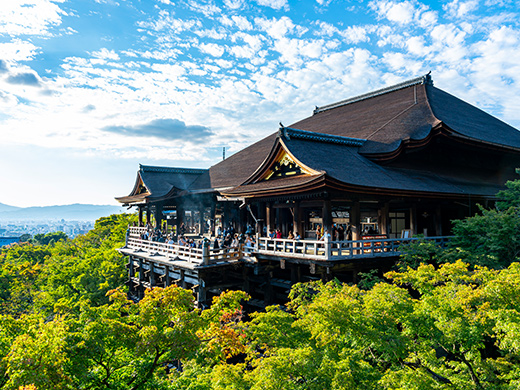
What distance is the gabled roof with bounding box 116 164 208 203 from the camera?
94.7ft

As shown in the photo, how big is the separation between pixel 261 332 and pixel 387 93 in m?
28.4

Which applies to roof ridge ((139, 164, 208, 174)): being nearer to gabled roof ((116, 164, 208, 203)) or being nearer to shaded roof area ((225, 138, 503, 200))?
gabled roof ((116, 164, 208, 203))

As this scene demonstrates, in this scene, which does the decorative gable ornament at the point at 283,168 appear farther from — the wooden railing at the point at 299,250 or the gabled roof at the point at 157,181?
the gabled roof at the point at 157,181

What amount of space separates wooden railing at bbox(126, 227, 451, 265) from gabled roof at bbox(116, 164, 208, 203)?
614cm

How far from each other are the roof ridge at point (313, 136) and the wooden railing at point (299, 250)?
5.49 m

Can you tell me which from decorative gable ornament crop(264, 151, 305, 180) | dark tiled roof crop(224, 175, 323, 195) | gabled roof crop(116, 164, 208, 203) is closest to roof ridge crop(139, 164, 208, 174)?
gabled roof crop(116, 164, 208, 203)

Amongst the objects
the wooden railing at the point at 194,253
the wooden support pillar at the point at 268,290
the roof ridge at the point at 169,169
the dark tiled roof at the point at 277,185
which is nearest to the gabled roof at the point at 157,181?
the roof ridge at the point at 169,169

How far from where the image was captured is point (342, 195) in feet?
49.3

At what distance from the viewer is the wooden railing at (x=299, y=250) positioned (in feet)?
46.5

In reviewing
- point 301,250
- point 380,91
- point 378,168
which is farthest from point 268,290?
point 380,91

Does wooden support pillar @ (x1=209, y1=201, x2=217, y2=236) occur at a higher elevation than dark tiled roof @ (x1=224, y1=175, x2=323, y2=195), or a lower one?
lower

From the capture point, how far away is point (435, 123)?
65.9 feet

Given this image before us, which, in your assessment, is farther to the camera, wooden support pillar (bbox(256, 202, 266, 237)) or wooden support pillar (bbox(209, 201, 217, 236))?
wooden support pillar (bbox(209, 201, 217, 236))

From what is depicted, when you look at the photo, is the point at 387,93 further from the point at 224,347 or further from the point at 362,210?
the point at 224,347
